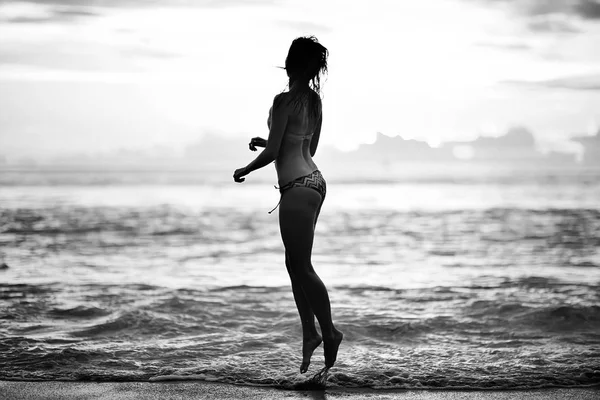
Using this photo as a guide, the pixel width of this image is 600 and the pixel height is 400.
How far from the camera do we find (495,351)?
5.43m

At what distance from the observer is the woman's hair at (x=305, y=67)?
4059mm

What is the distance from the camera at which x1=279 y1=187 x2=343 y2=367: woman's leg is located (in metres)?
4.04

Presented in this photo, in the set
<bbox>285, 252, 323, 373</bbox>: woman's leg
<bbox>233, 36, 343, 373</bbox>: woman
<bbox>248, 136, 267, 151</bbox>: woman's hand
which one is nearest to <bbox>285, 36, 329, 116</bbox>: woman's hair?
<bbox>233, 36, 343, 373</bbox>: woman

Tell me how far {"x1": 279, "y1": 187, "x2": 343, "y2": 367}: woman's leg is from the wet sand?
1.62ft

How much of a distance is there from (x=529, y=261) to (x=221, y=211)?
48.2 ft

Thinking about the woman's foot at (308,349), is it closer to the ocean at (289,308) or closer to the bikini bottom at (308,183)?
the ocean at (289,308)

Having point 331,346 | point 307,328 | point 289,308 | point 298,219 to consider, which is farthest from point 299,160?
point 289,308

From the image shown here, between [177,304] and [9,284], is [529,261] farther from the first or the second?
[9,284]

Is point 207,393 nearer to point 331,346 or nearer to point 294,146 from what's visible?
point 331,346

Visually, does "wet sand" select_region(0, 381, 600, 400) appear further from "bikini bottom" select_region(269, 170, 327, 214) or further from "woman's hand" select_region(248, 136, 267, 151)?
"woman's hand" select_region(248, 136, 267, 151)

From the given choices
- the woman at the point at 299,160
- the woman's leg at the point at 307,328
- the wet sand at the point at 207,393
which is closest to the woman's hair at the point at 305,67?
the woman at the point at 299,160

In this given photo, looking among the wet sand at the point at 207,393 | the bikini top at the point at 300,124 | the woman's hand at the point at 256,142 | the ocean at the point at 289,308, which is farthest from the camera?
the ocean at the point at 289,308

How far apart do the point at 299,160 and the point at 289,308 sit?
343 cm

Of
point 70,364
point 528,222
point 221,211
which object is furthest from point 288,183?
point 221,211
